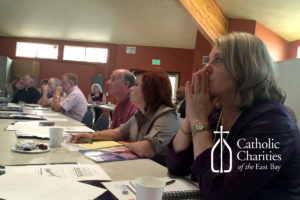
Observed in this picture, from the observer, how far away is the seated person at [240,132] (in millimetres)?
792

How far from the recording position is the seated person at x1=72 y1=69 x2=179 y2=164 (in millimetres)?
1489

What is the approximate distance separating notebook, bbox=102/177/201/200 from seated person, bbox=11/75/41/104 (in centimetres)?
463

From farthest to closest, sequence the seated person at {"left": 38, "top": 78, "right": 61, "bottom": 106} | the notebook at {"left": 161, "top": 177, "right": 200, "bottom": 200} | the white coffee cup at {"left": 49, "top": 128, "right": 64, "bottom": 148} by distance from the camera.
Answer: the seated person at {"left": 38, "top": 78, "right": 61, "bottom": 106} → the white coffee cup at {"left": 49, "top": 128, "right": 64, "bottom": 148} → the notebook at {"left": 161, "top": 177, "right": 200, "bottom": 200}

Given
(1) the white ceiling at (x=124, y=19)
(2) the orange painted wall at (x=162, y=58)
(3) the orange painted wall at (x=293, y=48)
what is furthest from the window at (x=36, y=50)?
(3) the orange painted wall at (x=293, y=48)

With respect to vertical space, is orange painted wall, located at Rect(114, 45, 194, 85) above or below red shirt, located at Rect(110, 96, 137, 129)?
above

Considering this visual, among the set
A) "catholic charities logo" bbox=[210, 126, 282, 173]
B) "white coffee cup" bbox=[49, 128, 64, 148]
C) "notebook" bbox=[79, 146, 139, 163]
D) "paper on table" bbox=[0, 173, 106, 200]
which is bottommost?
"notebook" bbox=[79, 146, 139, 163]

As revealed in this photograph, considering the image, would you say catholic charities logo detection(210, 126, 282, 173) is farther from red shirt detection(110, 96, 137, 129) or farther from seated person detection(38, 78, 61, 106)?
seated person detection(38, 78, 61, 106)

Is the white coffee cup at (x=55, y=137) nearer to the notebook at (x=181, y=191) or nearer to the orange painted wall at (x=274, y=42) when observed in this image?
the notebook at (x=181, y=191)

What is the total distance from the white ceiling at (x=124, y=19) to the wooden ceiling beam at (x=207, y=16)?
17 cm

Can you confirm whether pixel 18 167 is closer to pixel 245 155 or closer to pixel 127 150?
pixel 127 150

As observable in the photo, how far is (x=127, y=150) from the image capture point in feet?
4.85

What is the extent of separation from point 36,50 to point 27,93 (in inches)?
197

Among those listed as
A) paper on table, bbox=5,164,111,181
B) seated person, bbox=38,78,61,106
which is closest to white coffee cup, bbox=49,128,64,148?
paper on table, bbox=5,164,111,181

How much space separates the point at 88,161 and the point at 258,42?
2.81 feet
